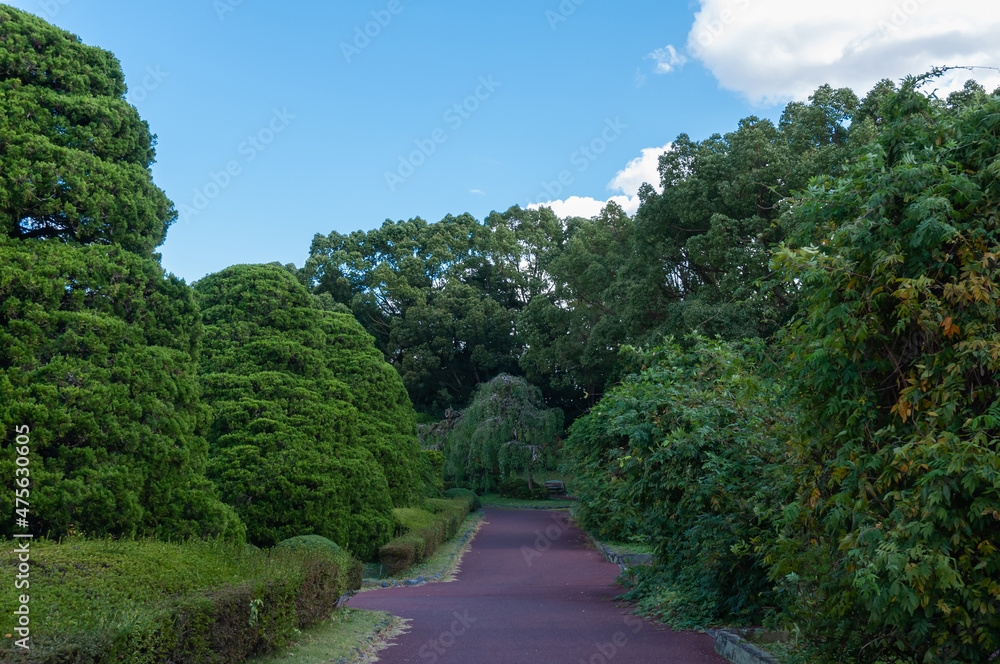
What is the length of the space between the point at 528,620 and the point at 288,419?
6380 millimetres

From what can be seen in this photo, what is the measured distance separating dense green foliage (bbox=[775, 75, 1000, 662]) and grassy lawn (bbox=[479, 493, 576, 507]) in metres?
30.6

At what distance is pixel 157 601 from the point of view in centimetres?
502

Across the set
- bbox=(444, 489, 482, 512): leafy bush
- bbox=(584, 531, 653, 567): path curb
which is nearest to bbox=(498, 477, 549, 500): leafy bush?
bbox=(444, 489, 482, 512): leafy bush

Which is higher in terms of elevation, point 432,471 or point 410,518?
point 432,471

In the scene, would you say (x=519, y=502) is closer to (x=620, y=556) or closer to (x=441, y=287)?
(x=441, y=287)

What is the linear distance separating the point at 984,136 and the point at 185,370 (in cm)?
825

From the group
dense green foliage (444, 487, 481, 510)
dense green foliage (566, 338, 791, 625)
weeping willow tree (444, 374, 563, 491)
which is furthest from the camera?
dense green foliage (444, 487, 481, 510)

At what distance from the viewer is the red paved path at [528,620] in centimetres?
693

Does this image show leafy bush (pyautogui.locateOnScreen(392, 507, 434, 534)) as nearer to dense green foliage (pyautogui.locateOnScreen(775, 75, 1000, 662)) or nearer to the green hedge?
the green hedge

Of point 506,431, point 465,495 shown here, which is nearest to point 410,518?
point 506,431

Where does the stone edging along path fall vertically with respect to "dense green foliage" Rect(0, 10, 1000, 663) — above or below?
below

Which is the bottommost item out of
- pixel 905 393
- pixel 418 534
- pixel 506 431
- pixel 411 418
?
pixel 418 534

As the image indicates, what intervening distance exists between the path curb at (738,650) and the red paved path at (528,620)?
0.38ft

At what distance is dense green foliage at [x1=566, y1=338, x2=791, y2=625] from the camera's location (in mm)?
6887
